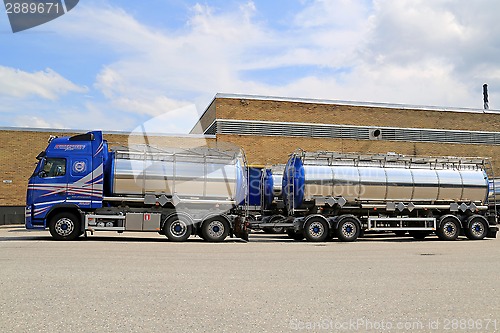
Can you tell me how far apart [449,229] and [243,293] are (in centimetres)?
1653

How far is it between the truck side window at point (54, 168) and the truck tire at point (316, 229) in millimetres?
9210

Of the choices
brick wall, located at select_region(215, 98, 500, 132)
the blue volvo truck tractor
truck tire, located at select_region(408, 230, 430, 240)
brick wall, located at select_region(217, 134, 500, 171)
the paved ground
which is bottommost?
truck tire, located at select_region(408, 230, 430, 240)

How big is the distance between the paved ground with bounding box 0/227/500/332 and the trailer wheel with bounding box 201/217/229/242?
5716 mm

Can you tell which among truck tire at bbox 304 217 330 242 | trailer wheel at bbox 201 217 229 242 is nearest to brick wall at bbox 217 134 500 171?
truck tire at bbox 304 217 330 242

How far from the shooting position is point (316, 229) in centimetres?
2062

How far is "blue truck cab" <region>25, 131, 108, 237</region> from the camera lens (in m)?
18.5

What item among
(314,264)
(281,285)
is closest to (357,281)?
(281,285)

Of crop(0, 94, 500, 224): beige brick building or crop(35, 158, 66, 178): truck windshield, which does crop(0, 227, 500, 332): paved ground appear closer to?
crop(35, 158, 66, 178): truck windshield

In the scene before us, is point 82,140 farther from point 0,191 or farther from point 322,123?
point 322,123

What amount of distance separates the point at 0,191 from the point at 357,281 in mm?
29183

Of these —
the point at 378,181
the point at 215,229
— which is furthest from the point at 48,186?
the point at 378,181

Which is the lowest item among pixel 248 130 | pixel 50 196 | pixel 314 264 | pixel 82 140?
pixel 314 264

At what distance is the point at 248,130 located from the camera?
3541 centimetres

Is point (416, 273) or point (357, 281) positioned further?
point (416, 273)
